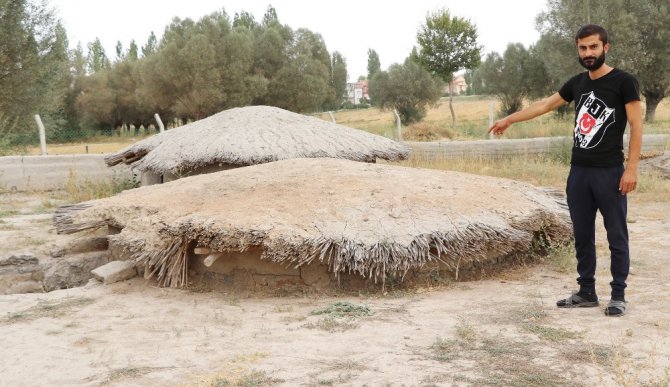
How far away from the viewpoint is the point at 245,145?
9078mm

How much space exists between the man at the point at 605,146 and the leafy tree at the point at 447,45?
24897 millimetres

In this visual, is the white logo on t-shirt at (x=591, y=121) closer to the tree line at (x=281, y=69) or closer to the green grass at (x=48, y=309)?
the green grass at (x=48, y=309)

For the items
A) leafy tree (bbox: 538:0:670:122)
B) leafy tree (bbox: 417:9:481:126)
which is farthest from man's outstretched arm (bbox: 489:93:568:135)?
leafy tree (bbox: 417:9:481:126)

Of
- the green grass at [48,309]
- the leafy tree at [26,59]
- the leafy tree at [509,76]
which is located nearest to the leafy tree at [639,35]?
the leafy tree at [509,76]

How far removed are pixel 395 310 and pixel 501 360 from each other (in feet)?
4.01

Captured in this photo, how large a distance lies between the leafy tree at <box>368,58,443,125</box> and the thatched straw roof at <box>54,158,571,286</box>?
28.1 meters

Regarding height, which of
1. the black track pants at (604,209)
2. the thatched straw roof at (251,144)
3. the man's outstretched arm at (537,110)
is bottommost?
the black track pants at (604,209)

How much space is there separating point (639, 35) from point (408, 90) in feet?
44.9

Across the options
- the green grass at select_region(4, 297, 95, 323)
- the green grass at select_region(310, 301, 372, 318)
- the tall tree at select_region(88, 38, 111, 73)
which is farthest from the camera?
the tall tree at select_region(88, 38, 111, 73)

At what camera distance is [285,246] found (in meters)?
4.89

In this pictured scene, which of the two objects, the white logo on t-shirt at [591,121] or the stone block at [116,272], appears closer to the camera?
the white logo on t-shirt at [591,121]

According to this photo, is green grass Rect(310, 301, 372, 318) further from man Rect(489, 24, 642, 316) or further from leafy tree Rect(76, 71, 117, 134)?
leafy tree Rect(76, 71, 117, 134)

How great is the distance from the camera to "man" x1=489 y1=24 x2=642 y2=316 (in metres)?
4.07

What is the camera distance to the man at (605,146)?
407cm
